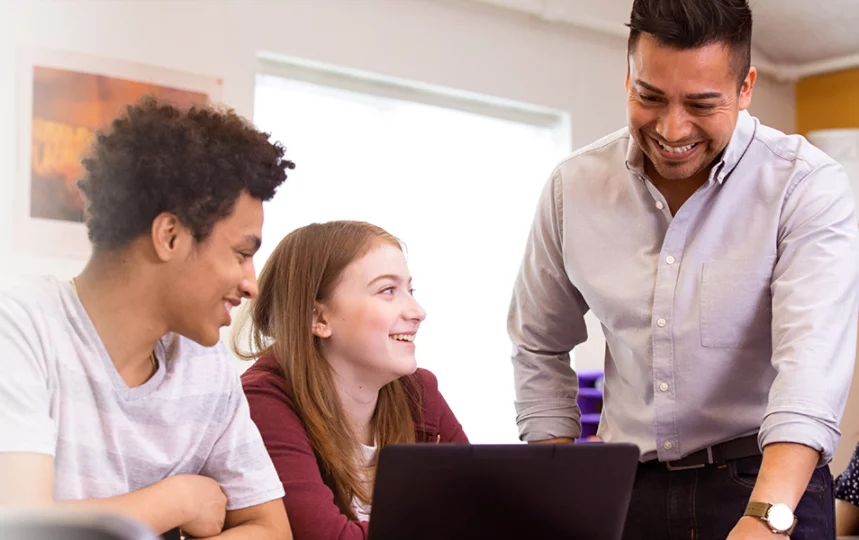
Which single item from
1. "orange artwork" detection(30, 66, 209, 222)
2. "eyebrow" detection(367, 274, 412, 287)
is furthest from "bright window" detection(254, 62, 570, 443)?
"eyebrow" detection(367, 274, 412, 287)

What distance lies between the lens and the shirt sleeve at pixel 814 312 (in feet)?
4.66

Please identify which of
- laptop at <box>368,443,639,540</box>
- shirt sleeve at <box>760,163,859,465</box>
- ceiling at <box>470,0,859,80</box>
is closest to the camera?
laptop at <box>368,443,639,540</box>

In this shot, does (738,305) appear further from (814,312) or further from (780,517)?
(780,517)

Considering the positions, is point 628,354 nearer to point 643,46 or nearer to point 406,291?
point 406,291

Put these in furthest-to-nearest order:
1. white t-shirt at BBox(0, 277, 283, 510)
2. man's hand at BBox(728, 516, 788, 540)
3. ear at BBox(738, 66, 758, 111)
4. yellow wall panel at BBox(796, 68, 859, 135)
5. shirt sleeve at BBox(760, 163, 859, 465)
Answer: yellow wall panel at BBox(796, 68, 859, 135) < ear at BBox(738, 66, 758, 111) < shirt sleeve at BBox(760, 163, 859, 465) < man's hand at BBox(728, 516, 788, 540) < white t-shirt at BBox(0, 277, 283, 510)

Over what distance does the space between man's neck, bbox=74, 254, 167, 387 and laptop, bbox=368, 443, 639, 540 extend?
1.36ft

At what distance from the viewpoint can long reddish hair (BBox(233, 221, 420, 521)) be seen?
1.66m

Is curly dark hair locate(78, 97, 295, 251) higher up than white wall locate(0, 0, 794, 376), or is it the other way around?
white wall locate(0, 0, 794, 376)

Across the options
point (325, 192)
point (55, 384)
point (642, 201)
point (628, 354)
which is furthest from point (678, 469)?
point (325, 192)

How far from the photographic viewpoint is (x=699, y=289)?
5.60ft

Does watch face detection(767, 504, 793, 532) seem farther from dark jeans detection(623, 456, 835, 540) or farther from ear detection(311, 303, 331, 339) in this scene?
ear detection(311, 303, 331, 339)

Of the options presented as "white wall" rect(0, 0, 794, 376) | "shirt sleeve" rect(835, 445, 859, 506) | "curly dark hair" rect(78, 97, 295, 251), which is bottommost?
"shirt sleeve" rect(835, 445, 859, 506)

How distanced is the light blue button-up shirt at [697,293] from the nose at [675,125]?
0.43 ft

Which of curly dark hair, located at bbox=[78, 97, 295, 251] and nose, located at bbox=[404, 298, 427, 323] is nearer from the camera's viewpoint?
curly dark hair, located at bbox=[78, 97, 295, 251]
